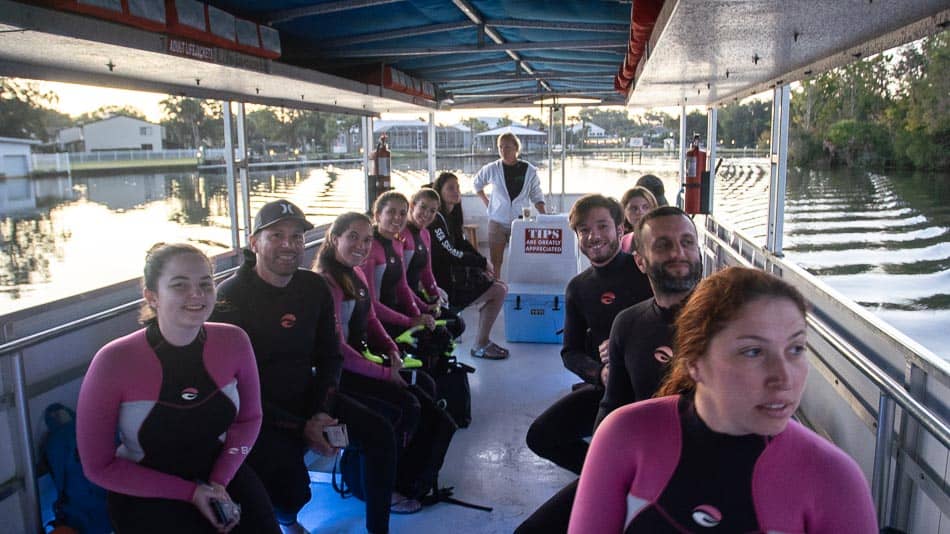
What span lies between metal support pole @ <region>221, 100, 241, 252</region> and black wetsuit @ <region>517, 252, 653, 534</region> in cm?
268

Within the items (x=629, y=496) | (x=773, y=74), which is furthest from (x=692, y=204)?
(x=629, y=496)

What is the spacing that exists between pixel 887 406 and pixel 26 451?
2603 millimetres

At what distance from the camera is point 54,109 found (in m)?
3.87

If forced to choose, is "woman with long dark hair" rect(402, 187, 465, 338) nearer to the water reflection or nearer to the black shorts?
the black shorts

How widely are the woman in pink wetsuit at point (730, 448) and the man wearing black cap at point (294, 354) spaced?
5.10 feet

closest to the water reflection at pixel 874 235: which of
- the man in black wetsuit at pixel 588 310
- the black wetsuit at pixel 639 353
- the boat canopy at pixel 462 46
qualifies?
the boat canopy at pixel 462 46

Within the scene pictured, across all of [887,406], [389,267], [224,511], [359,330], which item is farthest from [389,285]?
[887,406]

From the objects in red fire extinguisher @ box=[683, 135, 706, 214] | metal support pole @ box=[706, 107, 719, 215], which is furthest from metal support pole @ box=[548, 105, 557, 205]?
red fire extinguisher @ box=[683, 135, 706, 214]

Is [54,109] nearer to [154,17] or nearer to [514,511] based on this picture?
[154,17]

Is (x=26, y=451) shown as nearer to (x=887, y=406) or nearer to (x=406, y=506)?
(x=406, y=506)

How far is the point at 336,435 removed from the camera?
8.84 ft

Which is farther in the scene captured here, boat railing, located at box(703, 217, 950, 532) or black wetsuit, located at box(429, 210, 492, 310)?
black wetsuit, located at box(429, 210, 492, 310)

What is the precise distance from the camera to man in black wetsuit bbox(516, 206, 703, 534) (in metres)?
2.07

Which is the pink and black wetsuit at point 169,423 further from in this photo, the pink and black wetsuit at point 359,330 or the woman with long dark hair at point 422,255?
the woman with long dark hair at point 422,255
